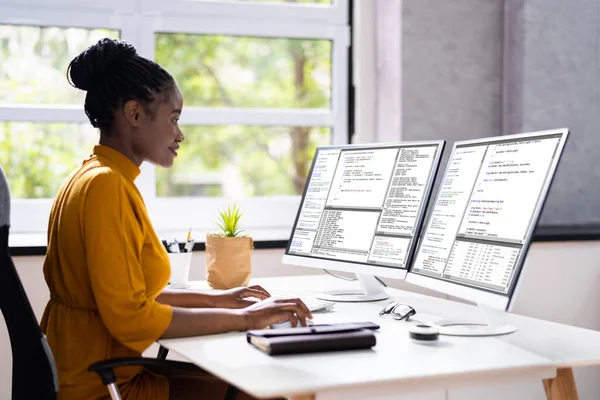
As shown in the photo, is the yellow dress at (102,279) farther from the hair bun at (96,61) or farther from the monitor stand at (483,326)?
the monitor stand at (483,326)

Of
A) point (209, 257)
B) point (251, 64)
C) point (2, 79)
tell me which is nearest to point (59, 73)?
point (2, 79)

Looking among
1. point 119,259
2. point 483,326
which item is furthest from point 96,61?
point 483,326

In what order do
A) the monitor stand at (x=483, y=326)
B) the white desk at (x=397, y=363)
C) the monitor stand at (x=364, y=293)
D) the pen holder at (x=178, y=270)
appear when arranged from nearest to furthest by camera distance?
1. the white desk at (x=397, y=363)
2. the monitor stand at (x=483, y=326)
3. the monitor stand at (x=364, y=293)
4. the pen holder at (x=178, y=270)

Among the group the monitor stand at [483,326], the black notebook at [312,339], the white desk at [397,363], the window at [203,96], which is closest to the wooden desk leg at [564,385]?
the white desk at [397,363]

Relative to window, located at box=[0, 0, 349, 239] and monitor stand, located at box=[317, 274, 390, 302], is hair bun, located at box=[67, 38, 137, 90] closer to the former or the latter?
monitor stand, located at box=[317, 274, 390, 302]

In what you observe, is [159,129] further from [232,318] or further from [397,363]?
[397,363]

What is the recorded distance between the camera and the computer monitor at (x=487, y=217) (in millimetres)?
1666

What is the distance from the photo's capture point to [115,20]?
10.4 ft

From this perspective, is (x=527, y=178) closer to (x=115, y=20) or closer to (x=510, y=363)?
(x=510, y=363)

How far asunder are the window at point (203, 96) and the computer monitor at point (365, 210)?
701 mm

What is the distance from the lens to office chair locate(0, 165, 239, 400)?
155 cm

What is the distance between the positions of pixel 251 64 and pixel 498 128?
1092mm

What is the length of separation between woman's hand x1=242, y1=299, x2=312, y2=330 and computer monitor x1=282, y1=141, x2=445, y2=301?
36 centimetres

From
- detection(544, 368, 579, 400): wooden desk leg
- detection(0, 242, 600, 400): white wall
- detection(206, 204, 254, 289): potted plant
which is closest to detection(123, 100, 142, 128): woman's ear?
detection(206, 204, 254, 289): potted plant
